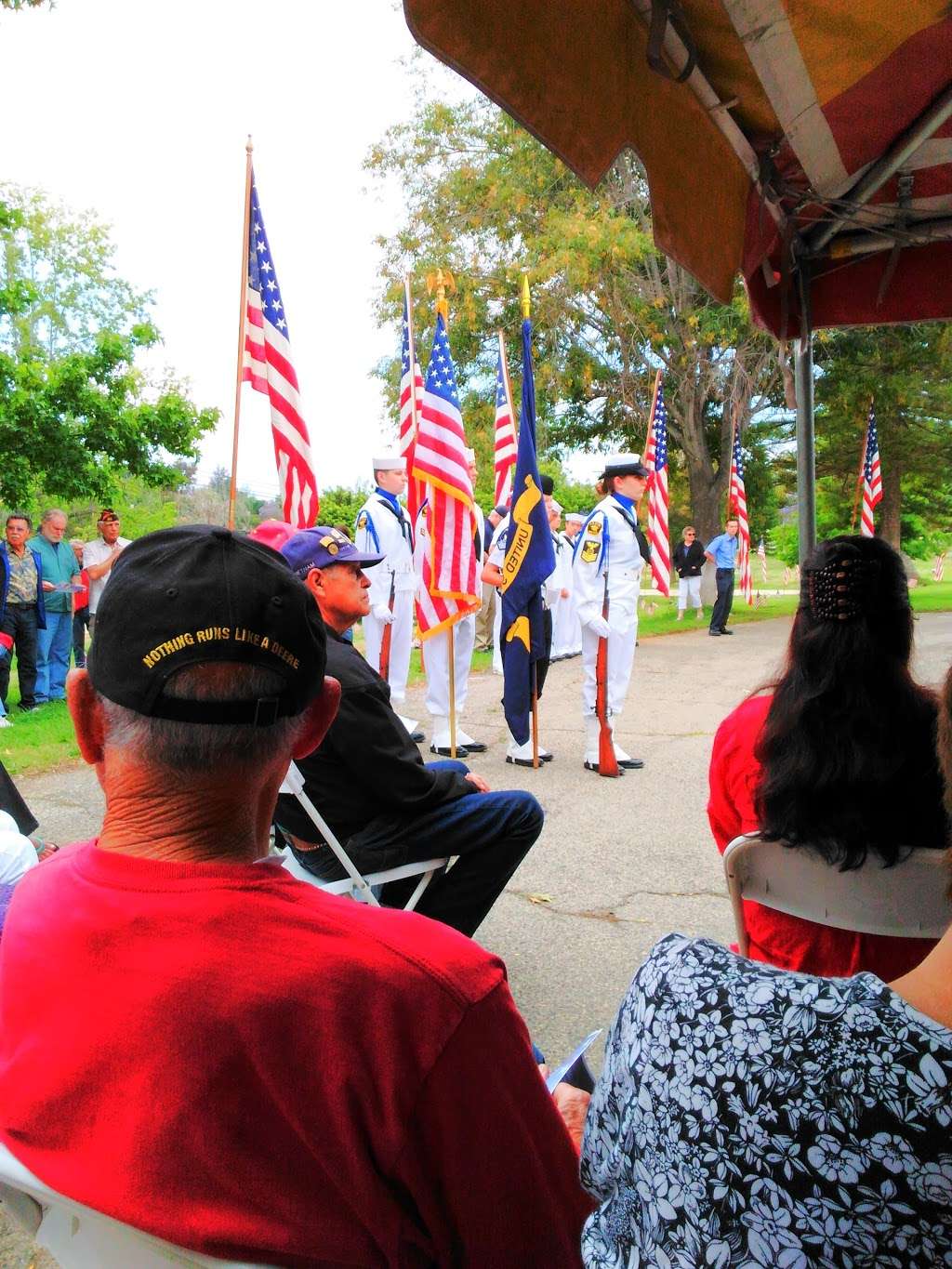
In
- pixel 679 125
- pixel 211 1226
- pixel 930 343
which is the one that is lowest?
pixel 211 1226

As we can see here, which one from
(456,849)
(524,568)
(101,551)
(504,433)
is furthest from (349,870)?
(101,551)

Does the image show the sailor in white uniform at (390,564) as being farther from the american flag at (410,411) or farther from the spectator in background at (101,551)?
the spectator in background at (101,551)

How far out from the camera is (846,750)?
1980 mm

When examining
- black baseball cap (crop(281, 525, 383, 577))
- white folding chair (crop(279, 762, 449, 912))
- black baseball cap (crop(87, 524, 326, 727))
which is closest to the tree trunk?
black baseball cap (crop(281, 525, 383, 577))

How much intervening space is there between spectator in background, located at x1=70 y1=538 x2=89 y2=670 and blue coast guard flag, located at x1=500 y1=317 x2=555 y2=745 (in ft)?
18.5

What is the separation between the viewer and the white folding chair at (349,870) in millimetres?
2830

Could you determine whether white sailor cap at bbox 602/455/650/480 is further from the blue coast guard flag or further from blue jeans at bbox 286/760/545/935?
blue jeans at bbox 286/760/545/935

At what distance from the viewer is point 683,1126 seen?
1020 mm

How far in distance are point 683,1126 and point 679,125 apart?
10.1 feet

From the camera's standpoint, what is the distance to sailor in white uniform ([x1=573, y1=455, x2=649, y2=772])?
6922mm

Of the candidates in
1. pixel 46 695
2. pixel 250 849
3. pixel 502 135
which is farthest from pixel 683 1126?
pixel 502 135

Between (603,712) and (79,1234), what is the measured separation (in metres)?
6.04

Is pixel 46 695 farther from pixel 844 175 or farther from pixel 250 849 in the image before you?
pixel 250 849

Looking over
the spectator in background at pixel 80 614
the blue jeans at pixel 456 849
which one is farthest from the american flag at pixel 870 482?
the blue jeans at pixel 456 849
